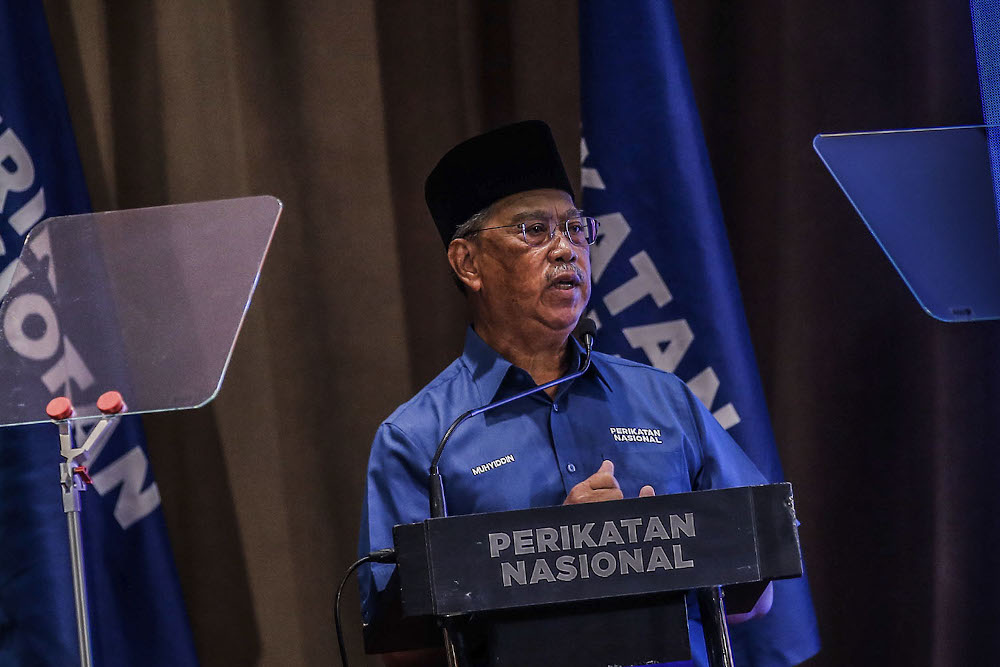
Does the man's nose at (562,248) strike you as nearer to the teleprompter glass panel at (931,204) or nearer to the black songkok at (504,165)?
the black songkok at (504,165)

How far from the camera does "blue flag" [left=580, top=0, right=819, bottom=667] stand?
2385 millimetres

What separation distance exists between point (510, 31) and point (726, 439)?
1.31 metres

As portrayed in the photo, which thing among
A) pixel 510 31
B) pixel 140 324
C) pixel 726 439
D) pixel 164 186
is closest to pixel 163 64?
pixel 164 186

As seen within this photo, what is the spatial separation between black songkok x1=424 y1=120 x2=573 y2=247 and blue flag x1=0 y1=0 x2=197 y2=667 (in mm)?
918

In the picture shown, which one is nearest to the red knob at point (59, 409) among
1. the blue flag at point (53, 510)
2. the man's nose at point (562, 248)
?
the blue flag at point (53, 510)

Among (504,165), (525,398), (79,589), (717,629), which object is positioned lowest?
(717,629)

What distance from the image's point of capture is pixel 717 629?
1400 millimetres

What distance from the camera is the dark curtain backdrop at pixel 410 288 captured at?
2.62 m

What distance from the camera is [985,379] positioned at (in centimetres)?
264

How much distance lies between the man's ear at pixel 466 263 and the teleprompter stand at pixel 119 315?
0.55 metres

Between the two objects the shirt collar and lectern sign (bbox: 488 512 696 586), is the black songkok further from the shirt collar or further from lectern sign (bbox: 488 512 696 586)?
lectern sign (bbox: 488 512 696 586)

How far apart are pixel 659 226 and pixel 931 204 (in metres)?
0.84

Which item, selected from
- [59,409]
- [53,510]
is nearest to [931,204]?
[59,409]

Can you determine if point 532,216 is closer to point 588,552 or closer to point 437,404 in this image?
point 437,404
